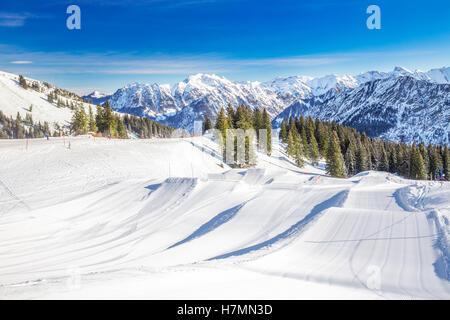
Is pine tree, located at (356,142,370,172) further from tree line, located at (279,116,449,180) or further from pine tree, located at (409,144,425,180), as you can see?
pine tree, located at (409,144,425,180)

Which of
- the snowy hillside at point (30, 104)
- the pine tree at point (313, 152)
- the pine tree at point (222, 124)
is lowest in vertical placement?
the pine tree at point (313, 152)

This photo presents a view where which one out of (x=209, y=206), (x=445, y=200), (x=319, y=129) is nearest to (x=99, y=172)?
(x=209, y=206)

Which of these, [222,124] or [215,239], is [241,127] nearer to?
[222,124]

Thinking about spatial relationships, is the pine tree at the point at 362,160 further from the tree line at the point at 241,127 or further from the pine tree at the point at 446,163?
the tree line at the point at 241,127

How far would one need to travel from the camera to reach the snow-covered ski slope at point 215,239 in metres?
6.08

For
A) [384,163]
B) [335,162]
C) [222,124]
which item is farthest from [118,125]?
[384,163]

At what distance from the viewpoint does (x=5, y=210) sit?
Result: 48.1 ft

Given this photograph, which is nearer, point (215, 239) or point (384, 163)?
point (215, 239)

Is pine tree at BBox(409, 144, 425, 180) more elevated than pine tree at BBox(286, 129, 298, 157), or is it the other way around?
pine tree at BBox(286, 129, 298, 157)

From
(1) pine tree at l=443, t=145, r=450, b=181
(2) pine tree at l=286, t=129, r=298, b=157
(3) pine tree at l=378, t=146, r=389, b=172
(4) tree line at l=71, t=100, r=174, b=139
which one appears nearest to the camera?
(4) tree line at l=71, t=100, r=174, b=139

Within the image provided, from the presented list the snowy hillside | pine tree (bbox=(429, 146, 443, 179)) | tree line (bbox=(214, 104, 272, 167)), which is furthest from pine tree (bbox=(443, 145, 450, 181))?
the snowy hillside

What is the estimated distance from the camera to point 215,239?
1074 centimetres

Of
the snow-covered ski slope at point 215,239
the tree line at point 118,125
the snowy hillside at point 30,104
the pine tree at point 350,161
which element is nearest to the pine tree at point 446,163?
the pine tree at point 350,161

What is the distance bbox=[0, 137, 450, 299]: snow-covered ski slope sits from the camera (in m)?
6.08
